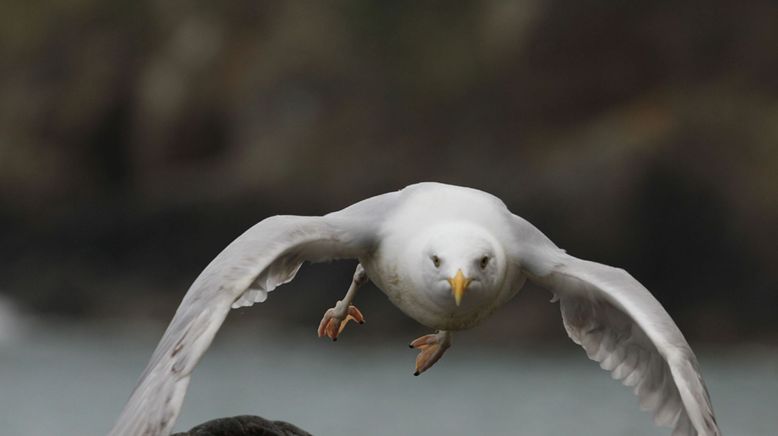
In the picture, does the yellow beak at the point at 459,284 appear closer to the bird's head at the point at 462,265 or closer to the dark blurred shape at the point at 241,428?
the bird's head at the point at 462,265

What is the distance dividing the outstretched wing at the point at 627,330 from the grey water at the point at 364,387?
12.6 m

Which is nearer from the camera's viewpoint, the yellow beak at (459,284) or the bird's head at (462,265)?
the yellow beak at (459,284)

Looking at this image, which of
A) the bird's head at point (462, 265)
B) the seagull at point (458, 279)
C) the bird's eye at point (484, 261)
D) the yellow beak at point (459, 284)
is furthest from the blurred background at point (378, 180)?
the yellow beak at point (459, 284)

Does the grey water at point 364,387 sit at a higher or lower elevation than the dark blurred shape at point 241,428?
lower

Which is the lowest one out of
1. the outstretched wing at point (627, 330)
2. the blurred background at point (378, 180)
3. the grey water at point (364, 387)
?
the grey water at point (364, 387)

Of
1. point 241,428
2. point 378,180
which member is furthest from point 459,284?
point 378,180

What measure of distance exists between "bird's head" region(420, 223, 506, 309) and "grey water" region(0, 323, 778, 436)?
539 inches

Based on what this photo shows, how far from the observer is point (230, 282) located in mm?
8852

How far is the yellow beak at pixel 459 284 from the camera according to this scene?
9.09 m

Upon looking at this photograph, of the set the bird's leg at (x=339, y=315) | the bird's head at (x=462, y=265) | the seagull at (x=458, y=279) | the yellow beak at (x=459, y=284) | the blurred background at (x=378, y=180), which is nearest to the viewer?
the seagull at (x=458, y=279)

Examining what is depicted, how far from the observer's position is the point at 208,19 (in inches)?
1329

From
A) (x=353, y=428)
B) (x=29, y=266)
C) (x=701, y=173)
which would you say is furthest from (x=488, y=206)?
(x=29, y=266)

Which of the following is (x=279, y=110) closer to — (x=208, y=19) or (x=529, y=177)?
(x=208, y=19)

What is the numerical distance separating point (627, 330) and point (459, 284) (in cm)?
154
